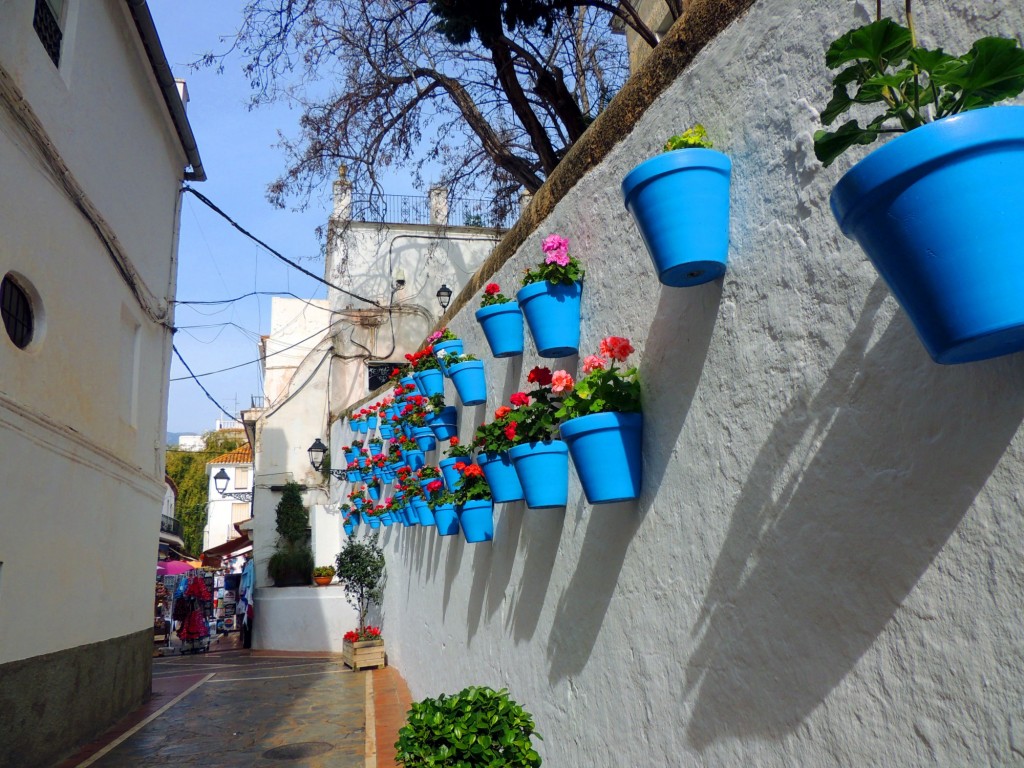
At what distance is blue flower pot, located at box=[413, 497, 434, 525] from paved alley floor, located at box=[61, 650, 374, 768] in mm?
1864

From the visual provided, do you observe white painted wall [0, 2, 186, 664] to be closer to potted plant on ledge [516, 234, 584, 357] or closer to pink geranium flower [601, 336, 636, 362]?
potted plant on ledge [516, 234, 584, 357]

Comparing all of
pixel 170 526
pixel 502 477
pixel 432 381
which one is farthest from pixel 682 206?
pixel 170 526

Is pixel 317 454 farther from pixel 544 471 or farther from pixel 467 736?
pixel 467 736

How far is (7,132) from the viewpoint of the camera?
18.1 ft

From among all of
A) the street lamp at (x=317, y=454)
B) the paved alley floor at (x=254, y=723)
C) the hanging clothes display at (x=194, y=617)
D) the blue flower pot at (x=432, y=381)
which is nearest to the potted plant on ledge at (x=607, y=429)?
the blue flower pot at (x=432, y=381)

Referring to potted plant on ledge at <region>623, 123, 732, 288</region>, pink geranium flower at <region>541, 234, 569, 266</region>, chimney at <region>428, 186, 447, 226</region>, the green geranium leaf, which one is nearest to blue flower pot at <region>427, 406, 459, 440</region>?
pink geranium flower at <region>541, 234, 569, 266</region>

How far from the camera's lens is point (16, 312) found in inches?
237

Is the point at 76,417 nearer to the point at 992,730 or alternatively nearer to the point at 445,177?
the point at 445,177

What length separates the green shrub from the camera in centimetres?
290

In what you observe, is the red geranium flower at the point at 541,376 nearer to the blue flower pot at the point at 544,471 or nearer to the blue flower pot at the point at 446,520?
the blue flower pot at the point at 544,471

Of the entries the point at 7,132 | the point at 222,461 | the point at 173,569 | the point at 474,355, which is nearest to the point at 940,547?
the point at 474,355

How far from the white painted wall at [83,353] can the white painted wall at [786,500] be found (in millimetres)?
4495

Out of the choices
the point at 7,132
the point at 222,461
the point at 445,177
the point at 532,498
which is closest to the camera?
the point at 532,498

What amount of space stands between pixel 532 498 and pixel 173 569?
23.4m
